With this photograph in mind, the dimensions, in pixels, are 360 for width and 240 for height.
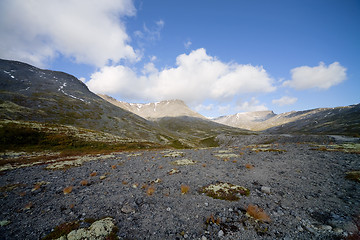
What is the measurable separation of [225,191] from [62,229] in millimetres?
10014

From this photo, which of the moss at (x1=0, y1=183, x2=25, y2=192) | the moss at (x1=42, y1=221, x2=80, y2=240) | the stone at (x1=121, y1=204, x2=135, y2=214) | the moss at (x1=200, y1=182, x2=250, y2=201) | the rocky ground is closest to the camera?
the moss at (x1=42, y1=221, x2=80, y2=240)

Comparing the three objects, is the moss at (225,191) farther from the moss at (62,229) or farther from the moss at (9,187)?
the moss at (9,187)

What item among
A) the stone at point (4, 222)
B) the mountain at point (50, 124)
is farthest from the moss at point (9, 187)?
the mountain at point (50, 124)

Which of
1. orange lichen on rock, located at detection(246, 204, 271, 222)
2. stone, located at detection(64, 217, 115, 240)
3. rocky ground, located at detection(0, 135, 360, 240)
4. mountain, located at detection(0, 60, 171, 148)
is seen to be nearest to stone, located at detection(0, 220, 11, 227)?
rocky ground, located at detection(0, 135, 360, 240)

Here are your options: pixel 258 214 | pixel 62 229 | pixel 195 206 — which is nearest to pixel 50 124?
pixel 62 229

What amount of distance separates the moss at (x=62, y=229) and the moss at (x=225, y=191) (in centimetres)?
815

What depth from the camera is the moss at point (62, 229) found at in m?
6.73

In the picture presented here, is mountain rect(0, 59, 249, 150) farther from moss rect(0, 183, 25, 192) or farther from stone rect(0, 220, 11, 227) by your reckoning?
stone rect(0, 220, 11, 227)

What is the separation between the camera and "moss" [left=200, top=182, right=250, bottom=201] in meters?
10.1

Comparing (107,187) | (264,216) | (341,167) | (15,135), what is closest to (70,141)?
(15,135)

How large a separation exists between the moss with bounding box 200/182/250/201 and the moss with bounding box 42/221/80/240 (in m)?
8.15

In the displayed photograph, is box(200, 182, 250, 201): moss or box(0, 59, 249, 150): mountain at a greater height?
box(0, 59, 249, 150): mountain

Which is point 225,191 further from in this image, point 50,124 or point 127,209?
point 50,124

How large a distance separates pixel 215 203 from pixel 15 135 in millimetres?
62599
